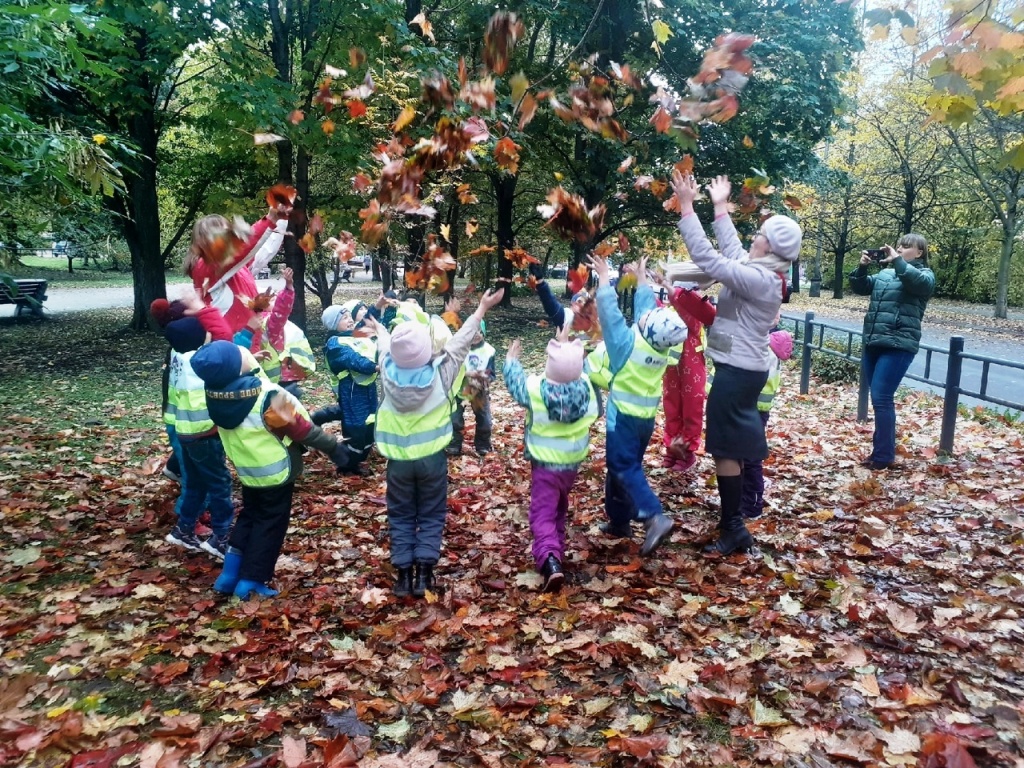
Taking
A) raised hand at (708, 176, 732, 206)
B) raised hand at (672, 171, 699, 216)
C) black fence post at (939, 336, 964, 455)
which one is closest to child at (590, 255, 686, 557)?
raised hand at (672, 171, 699, 216)

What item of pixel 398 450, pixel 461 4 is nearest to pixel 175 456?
pixel 398 450

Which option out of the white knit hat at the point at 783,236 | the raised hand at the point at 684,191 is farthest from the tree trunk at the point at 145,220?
the white knit hat at the point at 783,236

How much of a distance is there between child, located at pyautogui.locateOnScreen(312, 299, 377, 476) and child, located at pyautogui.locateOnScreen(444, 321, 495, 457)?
0.81 metres

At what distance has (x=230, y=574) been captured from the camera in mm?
4328

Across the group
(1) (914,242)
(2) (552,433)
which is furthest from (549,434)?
(1) (914,242)

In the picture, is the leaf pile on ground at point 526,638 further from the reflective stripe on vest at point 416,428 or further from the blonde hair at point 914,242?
the blonde hair at point 914,242

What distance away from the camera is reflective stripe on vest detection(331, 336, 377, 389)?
6402mm

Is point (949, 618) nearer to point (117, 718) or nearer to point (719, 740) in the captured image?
point (719, 740)

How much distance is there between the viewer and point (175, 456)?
5.73 meters

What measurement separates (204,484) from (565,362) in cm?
263

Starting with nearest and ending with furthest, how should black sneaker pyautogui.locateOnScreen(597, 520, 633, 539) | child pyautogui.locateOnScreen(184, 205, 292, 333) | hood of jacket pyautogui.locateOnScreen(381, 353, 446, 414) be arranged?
hood of jacket pyautogui.locateOnScreen(381, 353, 446, 414) < child pyautogui.locateOnScreen(184, 205, 292, 333) < black sneaker pyautogui.locateOnScreen(597, 520, 633, 539)

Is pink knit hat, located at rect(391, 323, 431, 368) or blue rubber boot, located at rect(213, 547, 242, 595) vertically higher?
pink knit hat, located at rect(391, 323, 431, 368)

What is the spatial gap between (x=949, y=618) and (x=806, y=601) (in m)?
0.70

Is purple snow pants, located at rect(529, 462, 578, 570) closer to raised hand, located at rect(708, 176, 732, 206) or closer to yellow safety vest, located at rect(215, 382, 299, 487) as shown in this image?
yellow safety vest, located at rect(215, 382, 299, 487)
